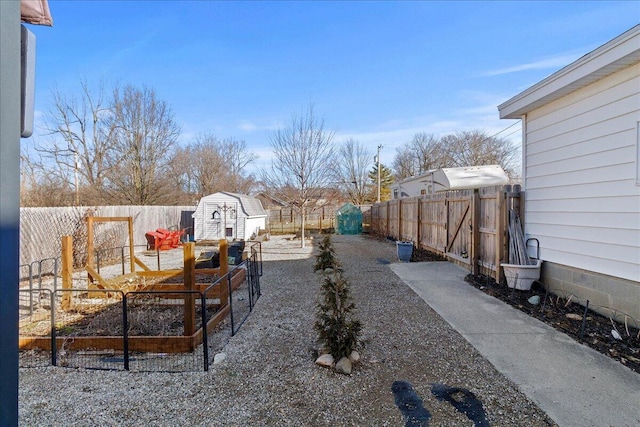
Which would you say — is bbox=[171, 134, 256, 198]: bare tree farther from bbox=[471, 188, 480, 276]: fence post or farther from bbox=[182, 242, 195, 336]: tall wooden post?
bbox=[182, 242, 195, 336]: tall wooden post

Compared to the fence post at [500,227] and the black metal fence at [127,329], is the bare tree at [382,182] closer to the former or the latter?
the fence post at [500,227]

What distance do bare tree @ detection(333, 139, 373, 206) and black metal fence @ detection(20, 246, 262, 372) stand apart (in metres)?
31.4

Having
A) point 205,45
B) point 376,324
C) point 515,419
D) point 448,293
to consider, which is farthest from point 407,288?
point 205,45

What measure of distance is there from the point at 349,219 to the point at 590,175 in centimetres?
1626

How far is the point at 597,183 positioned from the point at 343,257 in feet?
24.8

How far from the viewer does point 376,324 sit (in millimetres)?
4969

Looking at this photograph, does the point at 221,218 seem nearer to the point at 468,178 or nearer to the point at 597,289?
the point at 468,178

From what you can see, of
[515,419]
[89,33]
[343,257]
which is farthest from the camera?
[343,257]

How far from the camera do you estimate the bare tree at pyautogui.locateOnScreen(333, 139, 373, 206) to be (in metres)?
37.7

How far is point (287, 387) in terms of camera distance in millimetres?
3287

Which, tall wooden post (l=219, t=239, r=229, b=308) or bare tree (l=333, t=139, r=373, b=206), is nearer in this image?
tall wooden post (l=219, t=239, r=229, b=308)

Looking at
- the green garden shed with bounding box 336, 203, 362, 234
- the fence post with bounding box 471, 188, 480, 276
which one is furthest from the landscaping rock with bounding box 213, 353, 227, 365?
the green garden shed with bounding box 336, 203, 362, 234

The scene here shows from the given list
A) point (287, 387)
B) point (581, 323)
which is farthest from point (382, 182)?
point (287, 387)

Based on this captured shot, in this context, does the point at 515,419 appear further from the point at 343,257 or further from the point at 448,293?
the point at 343,257
